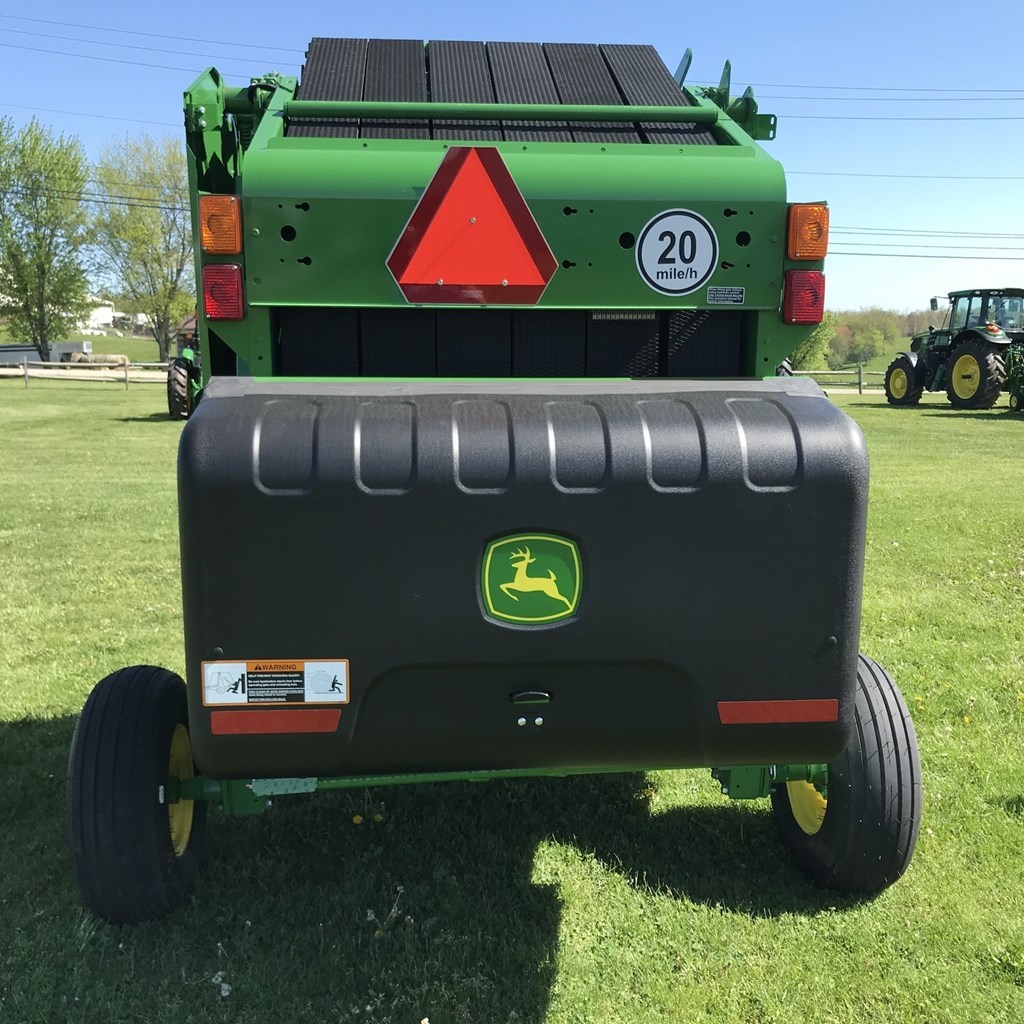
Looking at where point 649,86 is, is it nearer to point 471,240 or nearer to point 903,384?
point 471,240

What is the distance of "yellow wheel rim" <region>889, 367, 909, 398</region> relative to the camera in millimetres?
24109

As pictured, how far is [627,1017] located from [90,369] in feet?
128

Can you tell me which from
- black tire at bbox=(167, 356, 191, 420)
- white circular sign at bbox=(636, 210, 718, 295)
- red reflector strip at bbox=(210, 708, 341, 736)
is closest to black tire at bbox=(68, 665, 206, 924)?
red reflector strip at bbox=(210, 708, 341, 736)

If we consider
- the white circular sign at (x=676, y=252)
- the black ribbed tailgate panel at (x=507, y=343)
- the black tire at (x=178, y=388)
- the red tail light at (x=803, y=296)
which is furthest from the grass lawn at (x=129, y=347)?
the red tail light at (x=803, y=296)

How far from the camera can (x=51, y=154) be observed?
43281mm

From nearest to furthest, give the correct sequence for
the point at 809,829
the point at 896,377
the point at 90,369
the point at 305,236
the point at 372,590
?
the point at 372,590 → the point at 305,236 → the point at 809,829 → the point at 896,377 → the point at 90,369

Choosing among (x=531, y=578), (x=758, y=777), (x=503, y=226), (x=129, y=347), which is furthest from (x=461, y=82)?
(x=129, y=347)

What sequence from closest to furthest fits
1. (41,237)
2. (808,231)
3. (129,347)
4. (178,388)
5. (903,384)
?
(808,231), (178,388), (903,384), (41,237), (129,347)

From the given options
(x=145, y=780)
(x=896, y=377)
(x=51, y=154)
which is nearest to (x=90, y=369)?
(x=51, y=154)

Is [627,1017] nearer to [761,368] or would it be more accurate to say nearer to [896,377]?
[761,368]

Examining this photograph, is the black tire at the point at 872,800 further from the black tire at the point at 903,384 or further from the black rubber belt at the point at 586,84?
the black tire at the point at 903,384

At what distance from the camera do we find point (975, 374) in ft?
71.3

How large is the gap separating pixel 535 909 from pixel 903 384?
2377cm

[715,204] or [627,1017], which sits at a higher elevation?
[715,204]
